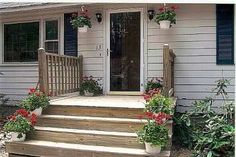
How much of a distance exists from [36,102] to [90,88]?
2133mm

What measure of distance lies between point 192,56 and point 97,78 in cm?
232

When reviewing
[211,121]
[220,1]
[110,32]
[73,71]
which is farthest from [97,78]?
[220,1]

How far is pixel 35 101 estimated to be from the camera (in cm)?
544

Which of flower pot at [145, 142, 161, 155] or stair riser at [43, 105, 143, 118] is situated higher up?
stair riser at [43, 105, 143, 118]

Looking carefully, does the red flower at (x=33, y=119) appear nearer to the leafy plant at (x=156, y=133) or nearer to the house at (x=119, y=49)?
the house at (x=119, y=49)

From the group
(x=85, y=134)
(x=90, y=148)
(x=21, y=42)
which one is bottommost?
(x=90, y=148)

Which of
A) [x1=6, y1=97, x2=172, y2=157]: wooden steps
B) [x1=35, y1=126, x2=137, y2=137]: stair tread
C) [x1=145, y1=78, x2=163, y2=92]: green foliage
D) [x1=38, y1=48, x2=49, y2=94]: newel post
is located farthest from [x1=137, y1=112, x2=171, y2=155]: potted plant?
[x1=145, y1=78, x2=163, y2=92]: green foliage

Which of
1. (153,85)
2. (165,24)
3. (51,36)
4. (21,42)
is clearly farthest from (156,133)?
(21,42)

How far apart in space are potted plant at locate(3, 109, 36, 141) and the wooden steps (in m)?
0.12

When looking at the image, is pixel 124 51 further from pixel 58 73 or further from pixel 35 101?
pixel 35 101

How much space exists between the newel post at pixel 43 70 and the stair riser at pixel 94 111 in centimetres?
39

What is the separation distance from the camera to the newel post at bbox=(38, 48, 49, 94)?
18.5 ft

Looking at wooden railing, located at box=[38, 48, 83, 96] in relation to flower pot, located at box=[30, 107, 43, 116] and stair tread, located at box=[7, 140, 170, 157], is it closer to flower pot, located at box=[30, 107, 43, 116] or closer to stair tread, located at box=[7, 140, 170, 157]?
flower pot, located at box=[30, 107, 43, 116]

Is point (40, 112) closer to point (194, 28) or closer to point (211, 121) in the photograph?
point (211, 121)
